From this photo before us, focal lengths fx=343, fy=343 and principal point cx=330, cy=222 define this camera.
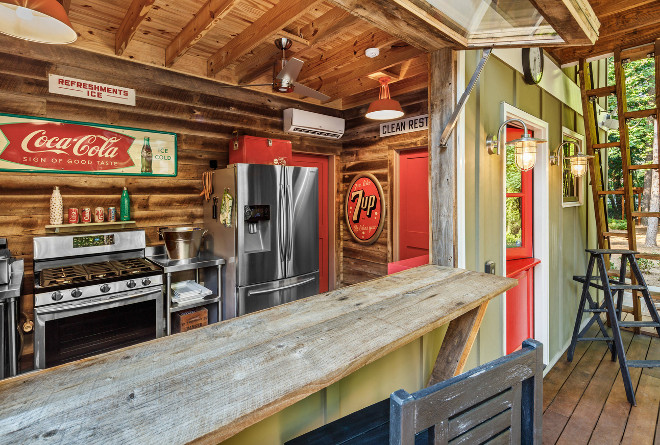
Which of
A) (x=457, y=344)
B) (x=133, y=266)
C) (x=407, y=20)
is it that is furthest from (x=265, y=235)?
(x=407, y=20)

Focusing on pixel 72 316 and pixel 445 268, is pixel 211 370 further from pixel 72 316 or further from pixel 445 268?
pixel 72 316

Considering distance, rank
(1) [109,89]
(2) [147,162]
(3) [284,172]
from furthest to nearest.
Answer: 1. (3) [284,172]
2. (2) [147,162]
3. (1) [109,89]

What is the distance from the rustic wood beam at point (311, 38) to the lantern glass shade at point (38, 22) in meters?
1.67

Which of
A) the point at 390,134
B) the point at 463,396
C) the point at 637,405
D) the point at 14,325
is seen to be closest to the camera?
the point at 463,396

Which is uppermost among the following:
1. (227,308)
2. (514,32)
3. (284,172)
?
(514,32)

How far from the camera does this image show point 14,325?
7.29ft

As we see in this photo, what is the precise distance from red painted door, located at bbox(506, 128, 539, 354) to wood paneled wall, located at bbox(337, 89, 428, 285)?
3.49 feet

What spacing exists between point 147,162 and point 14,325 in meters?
1.59

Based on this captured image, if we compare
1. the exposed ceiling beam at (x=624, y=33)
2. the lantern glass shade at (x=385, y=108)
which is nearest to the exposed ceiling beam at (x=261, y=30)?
the lantern glass shade at (x=385, y=108)

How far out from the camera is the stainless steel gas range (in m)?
2.29

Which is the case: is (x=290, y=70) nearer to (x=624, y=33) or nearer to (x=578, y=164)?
(x=578, y=164)

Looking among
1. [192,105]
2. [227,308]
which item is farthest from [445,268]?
[192,105]

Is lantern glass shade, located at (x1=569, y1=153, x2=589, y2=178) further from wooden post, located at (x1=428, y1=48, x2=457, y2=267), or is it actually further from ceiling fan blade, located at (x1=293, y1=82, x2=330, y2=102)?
ceiling fan blade, located at (x1=293, y1=82, x2=330, y2=102)

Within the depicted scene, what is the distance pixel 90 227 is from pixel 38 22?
5.62 ft
